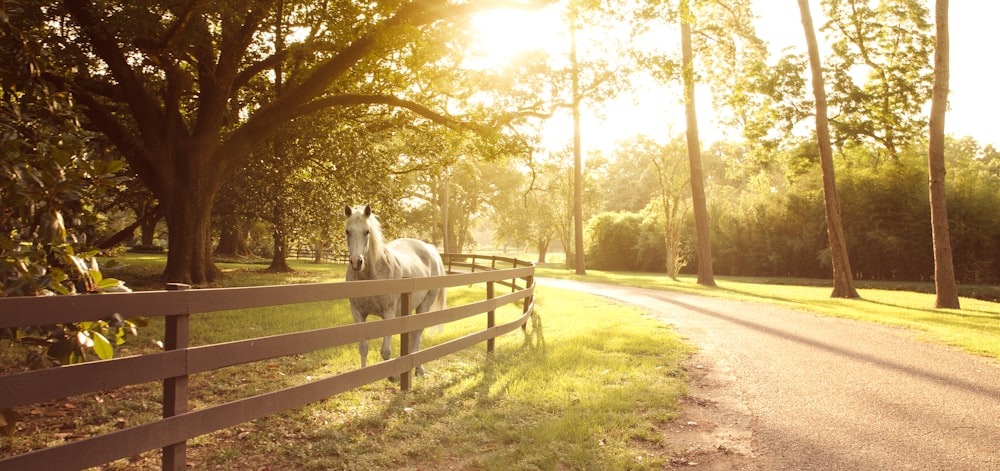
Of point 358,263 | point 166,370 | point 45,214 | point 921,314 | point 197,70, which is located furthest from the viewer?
point 197,70

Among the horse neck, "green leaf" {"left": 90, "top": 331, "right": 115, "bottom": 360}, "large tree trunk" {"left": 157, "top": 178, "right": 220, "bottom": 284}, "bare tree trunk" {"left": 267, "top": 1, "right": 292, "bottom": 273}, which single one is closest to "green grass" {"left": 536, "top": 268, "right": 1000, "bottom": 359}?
the horse neck

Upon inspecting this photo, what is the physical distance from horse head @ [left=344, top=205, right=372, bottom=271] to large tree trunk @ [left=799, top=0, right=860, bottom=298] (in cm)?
1649

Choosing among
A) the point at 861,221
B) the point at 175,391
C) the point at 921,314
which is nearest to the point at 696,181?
the point at 861,221

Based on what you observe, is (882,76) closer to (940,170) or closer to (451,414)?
(940,170)

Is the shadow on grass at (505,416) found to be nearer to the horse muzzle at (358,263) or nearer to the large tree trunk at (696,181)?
the horse muzzle at (358,263)

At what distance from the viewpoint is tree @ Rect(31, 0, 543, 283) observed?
10914mm

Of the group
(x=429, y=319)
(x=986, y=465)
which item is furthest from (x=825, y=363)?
(x=429, y=319)

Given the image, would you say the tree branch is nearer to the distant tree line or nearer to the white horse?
the white horse

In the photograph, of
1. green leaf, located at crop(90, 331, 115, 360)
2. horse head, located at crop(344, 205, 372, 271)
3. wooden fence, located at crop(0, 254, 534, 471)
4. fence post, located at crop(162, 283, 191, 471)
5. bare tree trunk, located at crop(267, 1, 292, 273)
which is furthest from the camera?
bare tree trunk, located at crop(267, 1, 292, 273)

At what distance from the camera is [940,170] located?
14844 millimetres

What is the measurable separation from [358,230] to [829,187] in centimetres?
1704

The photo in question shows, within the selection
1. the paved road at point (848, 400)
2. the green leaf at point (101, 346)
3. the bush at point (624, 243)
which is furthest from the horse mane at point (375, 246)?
the bush at point (624, 243)

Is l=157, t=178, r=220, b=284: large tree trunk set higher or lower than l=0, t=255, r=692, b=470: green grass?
higher

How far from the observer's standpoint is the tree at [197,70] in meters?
10.9
